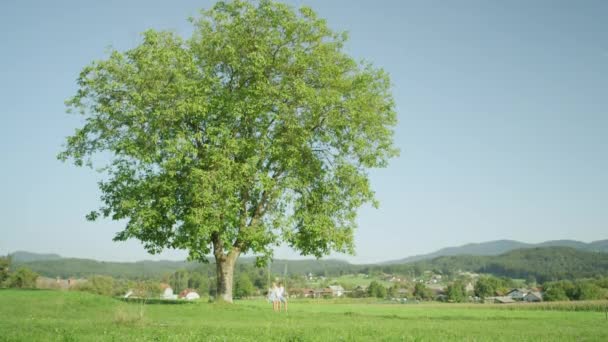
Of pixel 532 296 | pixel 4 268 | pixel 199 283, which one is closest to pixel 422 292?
pixel 532 296

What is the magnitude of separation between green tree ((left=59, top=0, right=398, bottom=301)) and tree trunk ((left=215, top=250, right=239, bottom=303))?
0.24ft

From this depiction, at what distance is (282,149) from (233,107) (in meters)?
4.16

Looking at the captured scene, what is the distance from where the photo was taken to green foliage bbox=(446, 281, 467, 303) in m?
127

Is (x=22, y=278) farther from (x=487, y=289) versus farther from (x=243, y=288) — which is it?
(x=487, y=289)

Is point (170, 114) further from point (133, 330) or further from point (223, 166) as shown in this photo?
point (133, 330)

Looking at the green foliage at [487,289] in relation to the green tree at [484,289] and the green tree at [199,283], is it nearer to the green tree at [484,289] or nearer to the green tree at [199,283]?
the green tree at [484,289]

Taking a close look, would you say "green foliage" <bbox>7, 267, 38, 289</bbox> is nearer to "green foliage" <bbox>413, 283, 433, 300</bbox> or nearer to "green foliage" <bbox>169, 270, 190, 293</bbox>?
"green foliage" <bbox>169, 270, 190, 293</bbox>

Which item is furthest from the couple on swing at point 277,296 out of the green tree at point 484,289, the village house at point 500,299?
the green tree at point 484,289

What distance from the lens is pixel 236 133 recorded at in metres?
33.2

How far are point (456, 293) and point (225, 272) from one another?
107716 millimetres

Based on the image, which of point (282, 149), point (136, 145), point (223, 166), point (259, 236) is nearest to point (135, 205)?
point (136, 145)

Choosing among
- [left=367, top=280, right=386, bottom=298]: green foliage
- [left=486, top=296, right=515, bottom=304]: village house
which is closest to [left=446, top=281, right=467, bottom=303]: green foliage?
[left=486, top=296, right=515, bottom=304]: village house

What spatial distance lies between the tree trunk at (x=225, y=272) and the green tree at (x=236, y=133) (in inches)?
2.8

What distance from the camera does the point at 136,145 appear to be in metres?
31.6
